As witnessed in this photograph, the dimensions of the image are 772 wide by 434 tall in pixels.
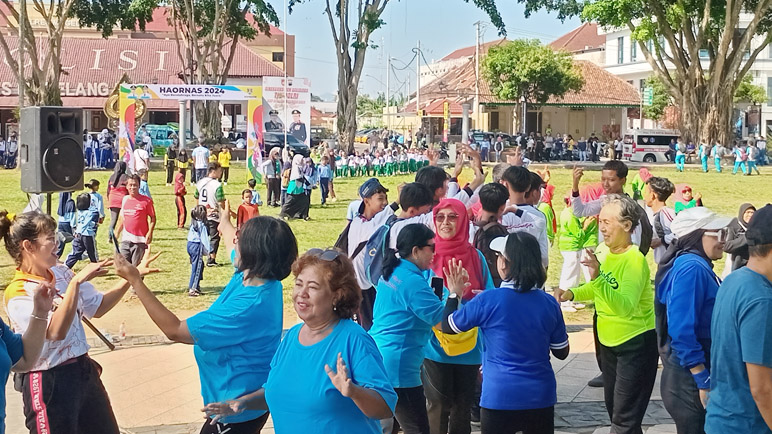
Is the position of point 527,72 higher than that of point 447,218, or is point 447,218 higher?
point 527,72

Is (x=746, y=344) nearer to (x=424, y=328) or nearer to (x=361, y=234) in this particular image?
(x=424, y=328)

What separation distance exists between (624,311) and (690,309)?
1031 mm

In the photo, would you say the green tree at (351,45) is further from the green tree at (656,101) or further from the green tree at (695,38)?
the green tree at (656,101)

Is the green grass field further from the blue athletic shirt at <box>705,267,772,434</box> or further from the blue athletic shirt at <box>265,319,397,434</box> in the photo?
the blue athletic shirt at <box>705,267,772,434</box>

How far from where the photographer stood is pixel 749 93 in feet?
217

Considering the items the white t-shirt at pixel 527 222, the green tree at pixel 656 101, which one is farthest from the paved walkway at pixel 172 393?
the green tree at pixel 656 101

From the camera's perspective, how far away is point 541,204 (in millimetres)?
10719

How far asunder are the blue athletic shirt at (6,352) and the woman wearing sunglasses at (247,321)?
0.63m

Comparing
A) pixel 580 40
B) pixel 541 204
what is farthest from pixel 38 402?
pixel 580 40

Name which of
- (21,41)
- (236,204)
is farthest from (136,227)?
(21,41)

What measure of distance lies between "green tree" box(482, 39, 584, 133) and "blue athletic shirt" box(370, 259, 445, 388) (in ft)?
170

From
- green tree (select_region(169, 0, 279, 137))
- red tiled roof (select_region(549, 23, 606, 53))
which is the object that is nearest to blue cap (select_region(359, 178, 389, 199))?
green tree (select_region(169, 0, 279, 137))

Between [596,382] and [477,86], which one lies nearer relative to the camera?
[596,382]

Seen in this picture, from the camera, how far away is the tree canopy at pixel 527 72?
5641cm
